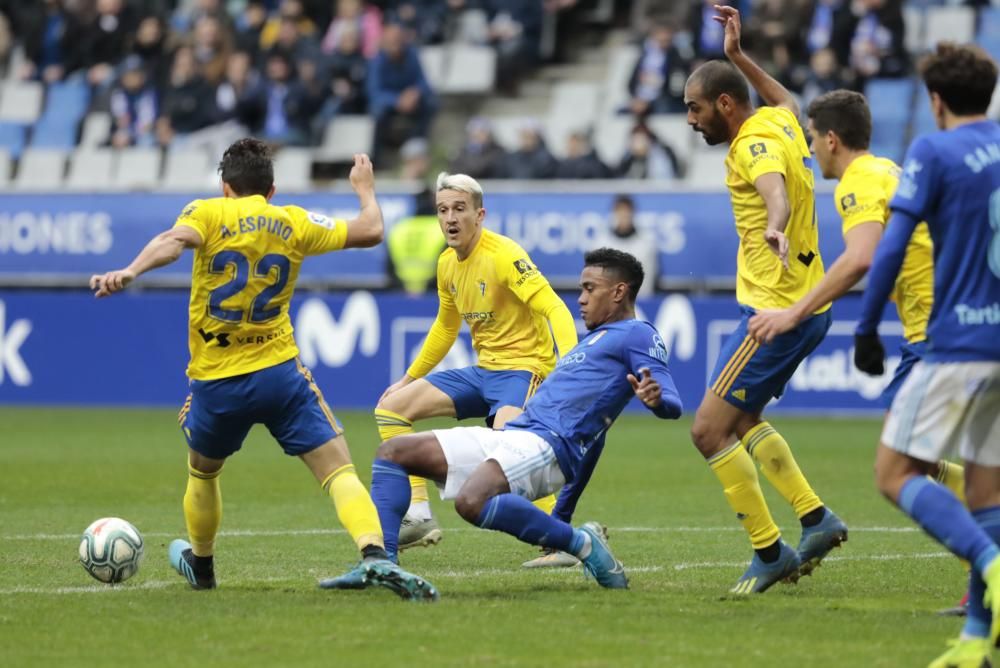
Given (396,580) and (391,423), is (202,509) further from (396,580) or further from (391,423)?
(391,423)

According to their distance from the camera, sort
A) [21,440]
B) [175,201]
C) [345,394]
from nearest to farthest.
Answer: [21,440] → [345,394] → [175,201]

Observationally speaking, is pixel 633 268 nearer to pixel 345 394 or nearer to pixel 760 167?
pixel 760 167

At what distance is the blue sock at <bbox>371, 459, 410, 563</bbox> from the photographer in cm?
792

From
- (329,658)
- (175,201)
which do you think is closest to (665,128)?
(175,201)

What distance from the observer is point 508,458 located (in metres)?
7.65

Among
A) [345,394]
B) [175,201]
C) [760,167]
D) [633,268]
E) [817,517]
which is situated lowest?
[345,394]

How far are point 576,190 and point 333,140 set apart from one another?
5486mm

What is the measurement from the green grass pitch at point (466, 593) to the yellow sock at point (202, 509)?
0.26 m

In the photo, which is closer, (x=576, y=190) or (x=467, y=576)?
(x=467, y=576)

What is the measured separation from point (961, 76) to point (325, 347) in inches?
588

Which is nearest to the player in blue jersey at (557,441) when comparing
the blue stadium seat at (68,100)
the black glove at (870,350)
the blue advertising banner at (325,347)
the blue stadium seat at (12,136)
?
the black glove at (870,350)

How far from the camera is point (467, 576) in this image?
8.61 metres

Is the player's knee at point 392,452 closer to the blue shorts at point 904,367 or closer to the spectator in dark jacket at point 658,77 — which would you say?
the blue shorts at point 904,367

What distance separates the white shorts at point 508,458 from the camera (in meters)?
7.66
